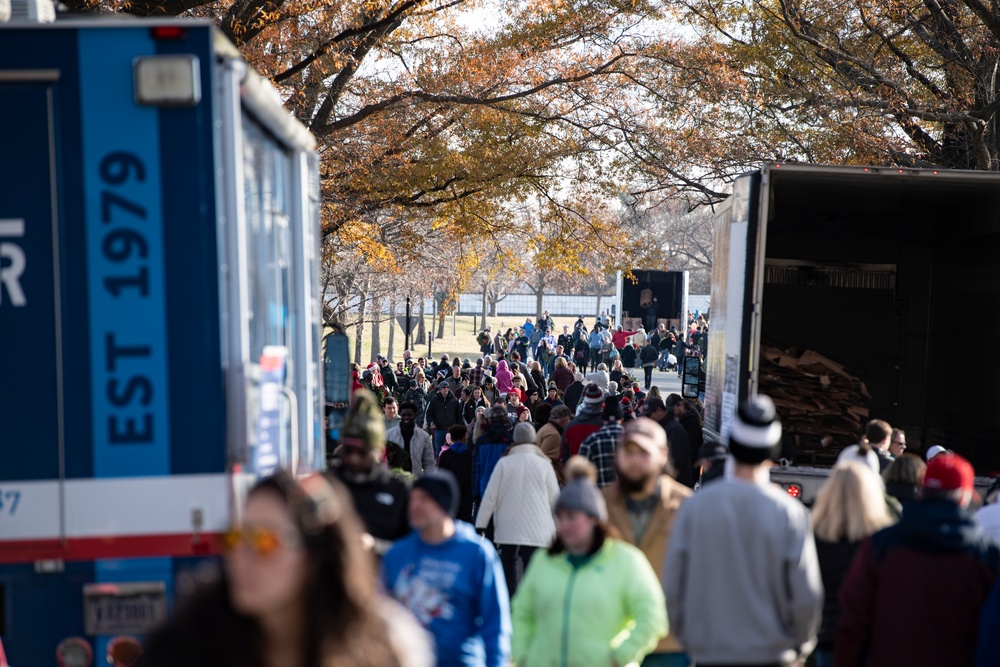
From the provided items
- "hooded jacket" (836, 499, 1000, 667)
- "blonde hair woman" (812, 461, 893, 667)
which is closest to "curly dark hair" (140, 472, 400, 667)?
"hooded jacket" (836, 499, 1000, 667)

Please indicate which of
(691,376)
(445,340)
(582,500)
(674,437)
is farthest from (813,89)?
(445,340)

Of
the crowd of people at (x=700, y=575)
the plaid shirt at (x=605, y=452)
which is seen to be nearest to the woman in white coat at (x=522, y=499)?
the plaid shirt at (x=605, y=452)

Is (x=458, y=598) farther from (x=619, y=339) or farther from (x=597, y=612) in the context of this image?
(x=619, y=339)

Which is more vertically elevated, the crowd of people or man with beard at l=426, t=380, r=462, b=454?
the crowd of people

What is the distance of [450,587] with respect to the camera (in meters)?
4.85

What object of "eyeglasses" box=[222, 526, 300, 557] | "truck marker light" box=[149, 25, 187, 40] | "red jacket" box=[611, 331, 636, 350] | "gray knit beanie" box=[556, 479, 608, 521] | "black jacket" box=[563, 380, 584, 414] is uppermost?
"truck marker light" box=[149, 25, 187, 40]

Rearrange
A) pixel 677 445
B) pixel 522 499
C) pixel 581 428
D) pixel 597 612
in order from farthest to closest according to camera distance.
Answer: pixel 677 445, pixel 581 428, pixel 522 499, pixel 597 612

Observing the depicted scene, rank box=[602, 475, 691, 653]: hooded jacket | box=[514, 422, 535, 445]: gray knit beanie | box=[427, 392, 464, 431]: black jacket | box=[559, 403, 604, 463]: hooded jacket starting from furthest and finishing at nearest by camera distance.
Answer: box=[427, 392, 464, 431]: black jacket, box=[559, 403, 604, 463]: hooded jacket, box=[514, 422, 535, 445]: gray knit beanie, box=[602, 475, 691, 653]: hooded jacket

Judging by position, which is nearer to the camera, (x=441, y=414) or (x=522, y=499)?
(x=522, y=499)

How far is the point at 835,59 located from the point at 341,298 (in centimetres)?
1634

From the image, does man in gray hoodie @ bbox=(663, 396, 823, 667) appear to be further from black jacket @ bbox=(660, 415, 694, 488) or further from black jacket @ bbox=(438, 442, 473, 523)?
black jacket @ bbox=(660, 415, 694, 488)

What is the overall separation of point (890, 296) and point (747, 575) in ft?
32.3

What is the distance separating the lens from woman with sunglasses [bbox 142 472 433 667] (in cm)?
251

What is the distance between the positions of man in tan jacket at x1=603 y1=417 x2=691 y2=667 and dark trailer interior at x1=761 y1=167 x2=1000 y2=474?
265 inches
